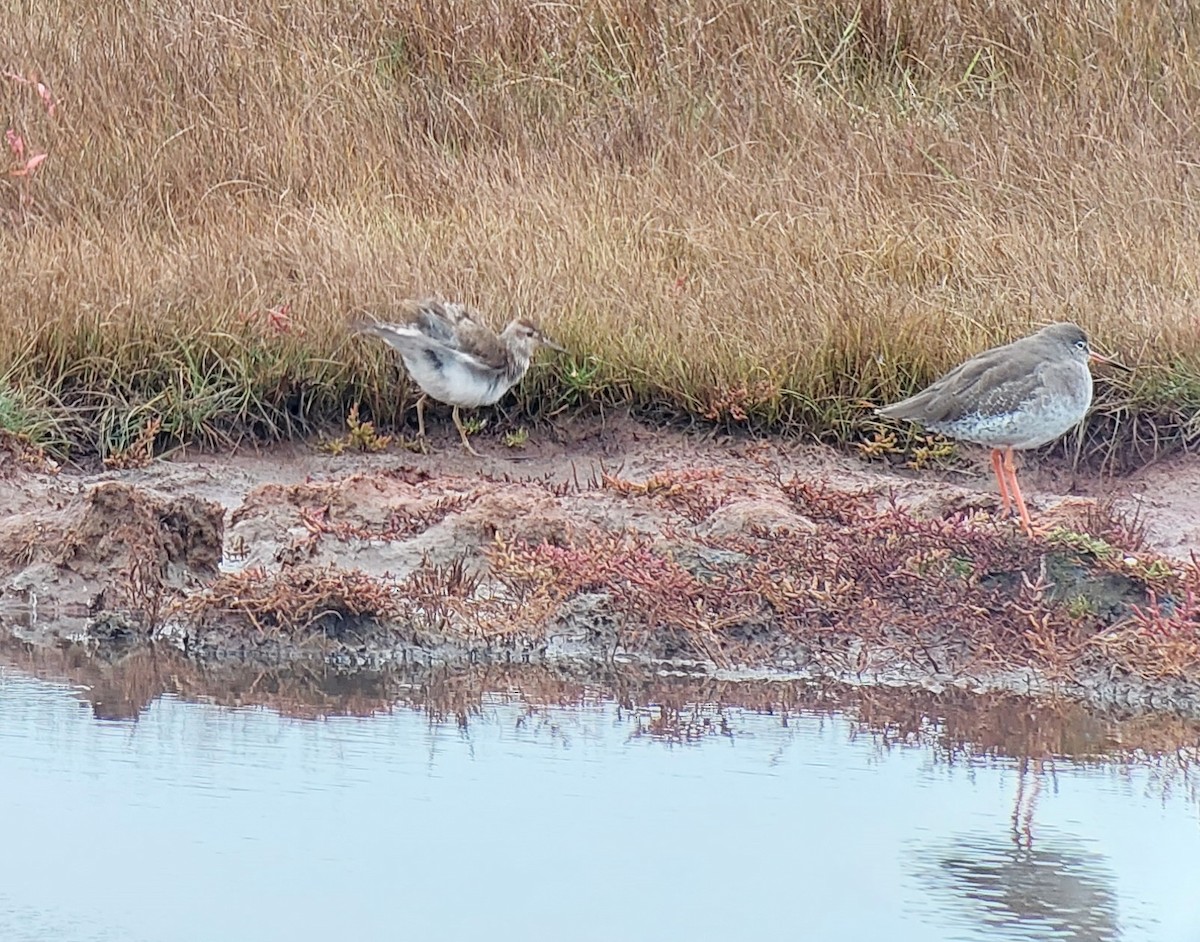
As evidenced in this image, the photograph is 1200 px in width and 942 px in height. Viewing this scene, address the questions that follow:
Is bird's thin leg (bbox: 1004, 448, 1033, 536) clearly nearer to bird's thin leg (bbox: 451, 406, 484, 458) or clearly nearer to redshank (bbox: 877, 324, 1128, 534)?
redshank (bbox: 877, 324, 1128, 534)

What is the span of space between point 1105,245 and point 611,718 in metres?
3.93

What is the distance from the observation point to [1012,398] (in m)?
6.43

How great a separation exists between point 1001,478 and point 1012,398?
11.6 inches

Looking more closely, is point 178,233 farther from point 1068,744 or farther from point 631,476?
point 1068,744

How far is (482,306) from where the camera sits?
8.10 metres

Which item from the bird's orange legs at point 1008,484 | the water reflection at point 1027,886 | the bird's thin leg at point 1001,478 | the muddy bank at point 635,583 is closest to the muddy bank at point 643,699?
the muddy bank at point 635,583

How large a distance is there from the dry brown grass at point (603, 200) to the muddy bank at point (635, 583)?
962 millimetres

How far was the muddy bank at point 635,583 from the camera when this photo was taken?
5785 millimetres

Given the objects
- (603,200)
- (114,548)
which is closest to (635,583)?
(114,548)

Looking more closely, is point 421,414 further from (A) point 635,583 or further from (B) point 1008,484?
(B) point 1008,484

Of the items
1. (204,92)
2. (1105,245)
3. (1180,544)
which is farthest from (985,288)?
(204,92)

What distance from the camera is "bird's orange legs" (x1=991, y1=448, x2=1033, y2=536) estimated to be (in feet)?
20.9

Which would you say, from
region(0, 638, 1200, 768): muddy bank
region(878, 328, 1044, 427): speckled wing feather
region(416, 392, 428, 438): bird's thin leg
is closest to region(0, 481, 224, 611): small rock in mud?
region(0, 638, 1200, 768): muddy bank

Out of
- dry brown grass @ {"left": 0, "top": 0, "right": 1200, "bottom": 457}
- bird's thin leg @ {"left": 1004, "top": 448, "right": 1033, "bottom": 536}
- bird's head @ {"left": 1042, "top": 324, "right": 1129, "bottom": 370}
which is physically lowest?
bird's thin leg @ {"left": 1004, "top": 448, "right": 1033, "bottom": 536}
